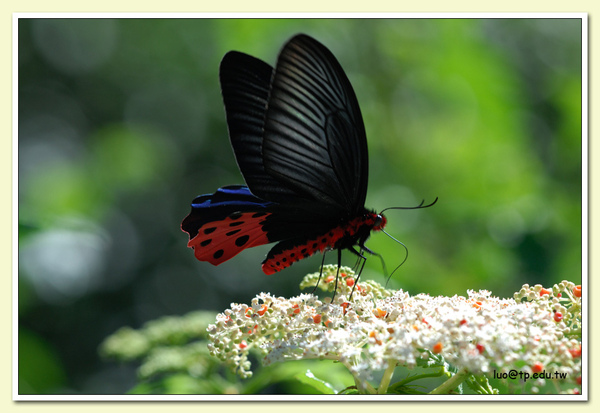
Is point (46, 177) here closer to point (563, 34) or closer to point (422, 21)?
point (422, 21)

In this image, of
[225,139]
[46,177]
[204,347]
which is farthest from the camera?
[225,139]

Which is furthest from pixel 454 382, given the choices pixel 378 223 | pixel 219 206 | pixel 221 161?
pixel 221 161

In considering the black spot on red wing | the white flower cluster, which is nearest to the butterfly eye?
the white flower cluster

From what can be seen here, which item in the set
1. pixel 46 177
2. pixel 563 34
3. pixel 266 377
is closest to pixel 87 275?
pixel 46 177

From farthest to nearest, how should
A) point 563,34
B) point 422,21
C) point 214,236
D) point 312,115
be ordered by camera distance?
1. point 422,21
2. point 563,34
3. point 214,236
4. point 312,115

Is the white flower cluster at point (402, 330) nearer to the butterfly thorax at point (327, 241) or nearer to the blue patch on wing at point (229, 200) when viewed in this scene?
the butterfly thorax at point (327, 241)

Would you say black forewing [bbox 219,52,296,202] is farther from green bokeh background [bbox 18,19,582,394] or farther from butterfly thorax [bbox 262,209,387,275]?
green bokeh background [bbox 18,19,582,394]
